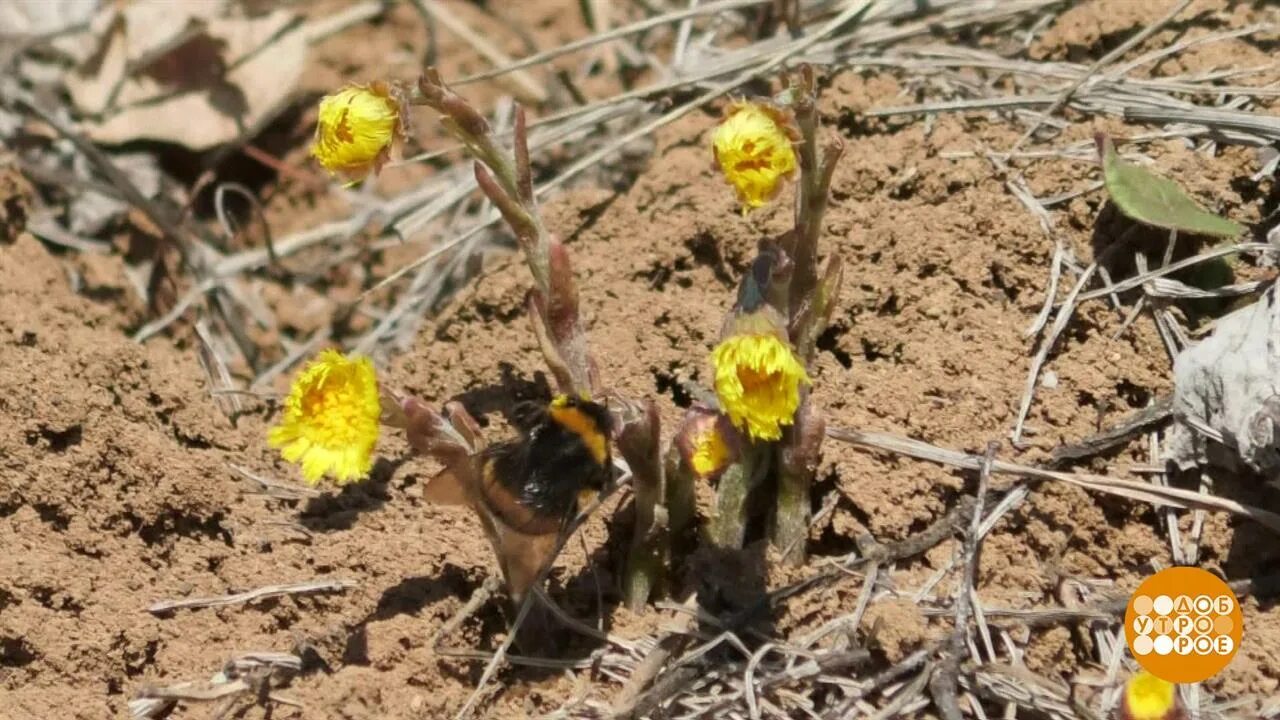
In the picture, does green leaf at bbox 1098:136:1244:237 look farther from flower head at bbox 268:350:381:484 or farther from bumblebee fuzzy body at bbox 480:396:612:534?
flower head at bbox 268:350:381:484

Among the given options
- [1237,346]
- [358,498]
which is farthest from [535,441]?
[1237,346]

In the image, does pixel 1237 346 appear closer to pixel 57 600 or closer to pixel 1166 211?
pixel 1166 211

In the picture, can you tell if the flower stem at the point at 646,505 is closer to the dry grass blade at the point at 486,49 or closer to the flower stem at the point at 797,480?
the flower stem at the point at 797,480

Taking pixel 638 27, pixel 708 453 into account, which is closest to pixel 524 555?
pixel 708 453

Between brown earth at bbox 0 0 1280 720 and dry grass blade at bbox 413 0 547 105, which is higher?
dry grass blade at bbox 413 0 547 105

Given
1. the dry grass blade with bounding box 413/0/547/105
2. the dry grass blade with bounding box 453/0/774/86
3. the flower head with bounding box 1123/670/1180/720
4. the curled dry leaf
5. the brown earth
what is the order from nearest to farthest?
1. the flower head with bounding box 1123/670/1180/720
2. the brown earth
3. the dry grass blade with bounding box 453/0/774/86
4. the curled dry leaf
5. the dry grass blade with bounding box 413/0/547/105

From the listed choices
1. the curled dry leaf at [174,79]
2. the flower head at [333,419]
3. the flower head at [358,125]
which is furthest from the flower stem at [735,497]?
the curled dry leaf at [174,79]

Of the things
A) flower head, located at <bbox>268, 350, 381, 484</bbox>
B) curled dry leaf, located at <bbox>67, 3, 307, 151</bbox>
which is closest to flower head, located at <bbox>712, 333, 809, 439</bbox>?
flower head, located at <bbox>268, 350, 381, 484</bbox>
